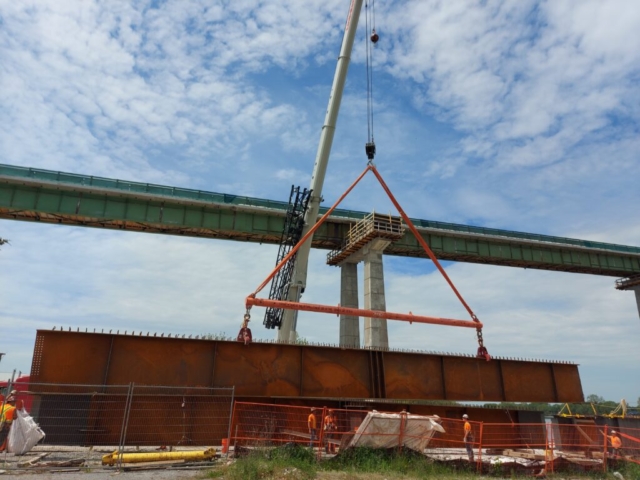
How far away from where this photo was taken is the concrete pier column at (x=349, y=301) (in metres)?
29.9

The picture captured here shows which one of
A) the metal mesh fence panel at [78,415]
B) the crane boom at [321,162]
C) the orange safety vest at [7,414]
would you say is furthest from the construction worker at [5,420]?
the crane boom at [321,162]

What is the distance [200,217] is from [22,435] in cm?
2204

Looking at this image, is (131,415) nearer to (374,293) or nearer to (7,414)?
(7,414)

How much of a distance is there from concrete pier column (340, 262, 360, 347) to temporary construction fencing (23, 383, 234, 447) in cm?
1764

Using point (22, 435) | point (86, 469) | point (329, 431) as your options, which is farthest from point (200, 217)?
point (86, 469)

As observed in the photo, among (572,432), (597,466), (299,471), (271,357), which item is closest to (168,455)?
(299,471)

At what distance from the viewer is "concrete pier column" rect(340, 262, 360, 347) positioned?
29.9 metres

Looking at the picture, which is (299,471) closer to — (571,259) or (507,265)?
(507,265)

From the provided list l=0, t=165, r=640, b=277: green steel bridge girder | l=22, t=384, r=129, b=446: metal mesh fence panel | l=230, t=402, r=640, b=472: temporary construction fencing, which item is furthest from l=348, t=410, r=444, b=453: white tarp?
l=0, t=165, r=640, b=277: green steel bridge girder

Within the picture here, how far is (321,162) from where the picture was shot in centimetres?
2427

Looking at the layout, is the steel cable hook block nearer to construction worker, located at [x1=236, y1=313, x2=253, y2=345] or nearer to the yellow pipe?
construction worker, located at [x1=236, y1=313, x2=253, y2=345]

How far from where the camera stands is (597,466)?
12.1m

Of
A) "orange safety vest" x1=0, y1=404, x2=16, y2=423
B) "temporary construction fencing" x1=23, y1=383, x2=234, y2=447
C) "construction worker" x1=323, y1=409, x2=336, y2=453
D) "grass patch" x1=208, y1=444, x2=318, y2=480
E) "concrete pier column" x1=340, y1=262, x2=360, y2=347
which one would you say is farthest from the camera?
"concrete pier column" x1=340, y1=262, x2=360, y2=347

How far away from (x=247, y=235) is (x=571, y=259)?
30000mm
